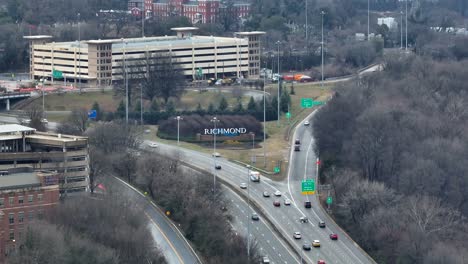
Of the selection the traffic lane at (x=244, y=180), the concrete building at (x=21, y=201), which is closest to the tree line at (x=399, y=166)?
the traffic lane at (x=244, y=180)

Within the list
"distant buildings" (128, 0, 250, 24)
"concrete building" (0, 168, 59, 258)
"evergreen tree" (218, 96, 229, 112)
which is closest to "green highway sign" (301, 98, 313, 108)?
"evergreen tree" (218, 96, 229, 112)

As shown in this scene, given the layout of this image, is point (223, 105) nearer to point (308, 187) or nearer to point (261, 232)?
point (308, 187)

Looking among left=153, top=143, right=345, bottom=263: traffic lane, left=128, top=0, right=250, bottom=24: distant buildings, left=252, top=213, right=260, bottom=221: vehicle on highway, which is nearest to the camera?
left=153, top=143, right=345, bottom=263: traffic lane

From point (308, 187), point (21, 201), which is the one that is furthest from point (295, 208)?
point (21, 201)

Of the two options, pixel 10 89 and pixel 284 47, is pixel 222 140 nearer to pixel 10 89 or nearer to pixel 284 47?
pixel 10 89

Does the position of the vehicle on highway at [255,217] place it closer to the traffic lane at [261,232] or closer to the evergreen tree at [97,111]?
the traffic lane at [261,232]

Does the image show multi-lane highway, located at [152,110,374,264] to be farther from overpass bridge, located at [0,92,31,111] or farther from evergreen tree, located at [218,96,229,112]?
overpass bridge, located at [0,92,31,111]

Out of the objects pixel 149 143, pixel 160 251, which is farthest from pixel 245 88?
pixel 160 251
